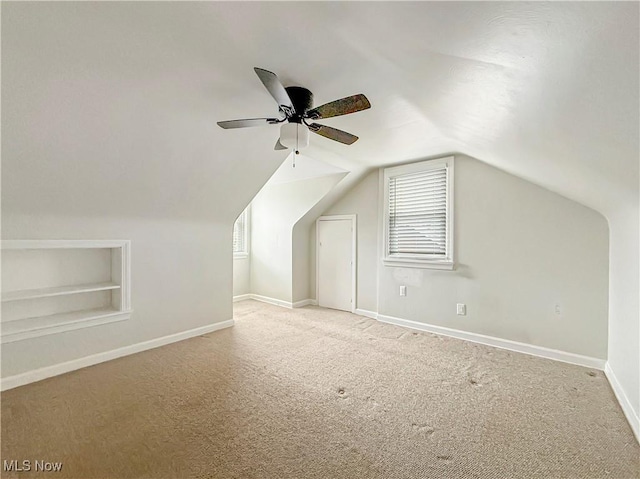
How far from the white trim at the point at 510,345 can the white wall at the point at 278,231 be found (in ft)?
7.21

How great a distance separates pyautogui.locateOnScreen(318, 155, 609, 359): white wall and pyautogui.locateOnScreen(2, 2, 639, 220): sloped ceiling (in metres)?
0.51

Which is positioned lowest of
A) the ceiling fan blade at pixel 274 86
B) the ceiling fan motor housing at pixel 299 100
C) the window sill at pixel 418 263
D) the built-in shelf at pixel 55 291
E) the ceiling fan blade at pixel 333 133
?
the built-in shelf at pixel 55 291

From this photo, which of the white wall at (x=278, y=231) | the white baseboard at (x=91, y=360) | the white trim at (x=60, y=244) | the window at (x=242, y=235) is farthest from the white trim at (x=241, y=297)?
the white trim at (x=60, y=244)

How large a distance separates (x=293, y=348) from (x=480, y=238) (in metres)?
2.76

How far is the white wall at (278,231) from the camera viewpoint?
5.29 metres

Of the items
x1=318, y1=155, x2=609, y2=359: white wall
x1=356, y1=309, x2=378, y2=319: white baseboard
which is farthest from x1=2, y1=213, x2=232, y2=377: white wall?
x1=318, y1=155, x2=609, y2=359: white wall

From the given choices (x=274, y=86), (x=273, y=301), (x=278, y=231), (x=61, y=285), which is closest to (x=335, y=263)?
(x=278, y=231)

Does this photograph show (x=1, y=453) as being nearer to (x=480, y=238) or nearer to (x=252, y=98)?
(x=252, y=98)

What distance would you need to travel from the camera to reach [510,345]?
11.8 feet

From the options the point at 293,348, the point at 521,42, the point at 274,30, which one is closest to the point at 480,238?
the point at 293,348

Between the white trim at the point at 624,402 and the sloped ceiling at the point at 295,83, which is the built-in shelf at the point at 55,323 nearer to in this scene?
the sloped ceiling at the point at 295,83

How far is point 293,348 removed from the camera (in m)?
3.58

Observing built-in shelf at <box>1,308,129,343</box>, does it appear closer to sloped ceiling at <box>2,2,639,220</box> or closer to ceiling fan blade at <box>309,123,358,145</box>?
sloped ceiling at <box>2,2,639,220</box>

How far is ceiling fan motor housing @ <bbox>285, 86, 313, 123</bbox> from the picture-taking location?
2.16 metres
